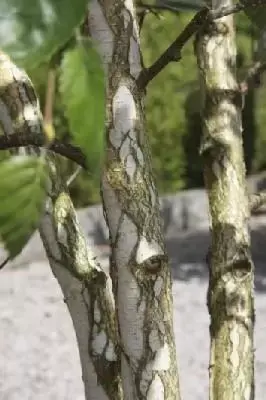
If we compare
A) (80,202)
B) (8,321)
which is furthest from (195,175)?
(8,321)

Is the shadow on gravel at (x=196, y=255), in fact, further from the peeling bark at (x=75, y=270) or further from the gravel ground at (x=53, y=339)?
the peeling bark at (x=75, y=270)

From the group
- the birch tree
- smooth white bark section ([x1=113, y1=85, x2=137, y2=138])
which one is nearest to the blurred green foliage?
the birch tree

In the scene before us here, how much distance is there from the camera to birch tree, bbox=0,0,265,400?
646 mm

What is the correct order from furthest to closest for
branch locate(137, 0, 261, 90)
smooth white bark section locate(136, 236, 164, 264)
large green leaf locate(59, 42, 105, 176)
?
smooth white bark section locate(136, 236, 164, 264) → branch locate(137, 0, 261, 90) → large green leaf locate(59, 42, 105, 176)

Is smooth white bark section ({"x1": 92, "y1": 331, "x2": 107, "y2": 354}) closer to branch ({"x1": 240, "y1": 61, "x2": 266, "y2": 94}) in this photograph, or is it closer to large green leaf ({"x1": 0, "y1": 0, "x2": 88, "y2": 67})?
branch ({"x1": 240, "y1": 61, "x2": 266, "y2": 94})

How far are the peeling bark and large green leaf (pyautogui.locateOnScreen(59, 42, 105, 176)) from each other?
436 mm

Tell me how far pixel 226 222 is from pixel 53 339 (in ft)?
7.73

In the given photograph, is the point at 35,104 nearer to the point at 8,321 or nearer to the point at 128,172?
the point at 128,172

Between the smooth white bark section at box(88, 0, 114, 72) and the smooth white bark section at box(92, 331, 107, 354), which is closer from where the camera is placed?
the smooth white bark section at box(88, 0, 114, 72)

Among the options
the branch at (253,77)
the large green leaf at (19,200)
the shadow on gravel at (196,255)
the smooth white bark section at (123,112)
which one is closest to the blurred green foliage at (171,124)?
the shadow on gravel at (196,255)

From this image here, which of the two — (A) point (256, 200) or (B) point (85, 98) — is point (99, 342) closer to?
(A) point (256, 200)

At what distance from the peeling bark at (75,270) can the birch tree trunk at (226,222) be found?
0.12 m

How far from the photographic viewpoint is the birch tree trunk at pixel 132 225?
64 cm

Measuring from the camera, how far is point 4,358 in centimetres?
298
